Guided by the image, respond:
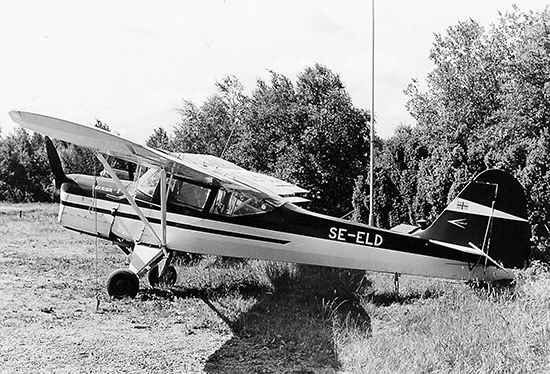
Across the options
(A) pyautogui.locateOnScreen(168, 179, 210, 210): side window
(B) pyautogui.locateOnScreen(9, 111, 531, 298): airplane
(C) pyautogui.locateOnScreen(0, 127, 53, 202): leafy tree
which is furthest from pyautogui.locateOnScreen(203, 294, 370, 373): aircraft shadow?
(C) pyautogui.locateOnScreen(0, 127, 53, 202): leafy tree

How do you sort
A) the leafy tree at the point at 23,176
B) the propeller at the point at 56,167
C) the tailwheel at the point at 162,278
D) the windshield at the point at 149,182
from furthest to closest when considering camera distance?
the leafy tree at the point at 23,176 → the propeller at the point at 56,167 → the tailwheel at the point at 162,278 → the windshield at the point at 149,182

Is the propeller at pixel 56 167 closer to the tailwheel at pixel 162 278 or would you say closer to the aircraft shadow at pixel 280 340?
the tailwheel at pixel 162 278

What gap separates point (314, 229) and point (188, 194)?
6.60 ft

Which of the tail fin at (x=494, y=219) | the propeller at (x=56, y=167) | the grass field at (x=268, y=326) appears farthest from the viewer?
the propeller at (x=56, y=167)

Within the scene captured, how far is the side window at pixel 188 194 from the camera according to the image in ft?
25.3

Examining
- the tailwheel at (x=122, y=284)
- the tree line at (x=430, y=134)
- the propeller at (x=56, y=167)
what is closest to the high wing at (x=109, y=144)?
the tailwheel at (x=122, y=284)

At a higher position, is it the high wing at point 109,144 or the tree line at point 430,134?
the tree line at point 430,134

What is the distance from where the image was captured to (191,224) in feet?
25.1

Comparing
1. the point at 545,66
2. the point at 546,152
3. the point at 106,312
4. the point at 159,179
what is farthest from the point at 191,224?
the point at 545,66

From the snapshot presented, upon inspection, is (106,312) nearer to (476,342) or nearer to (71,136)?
(71,136)

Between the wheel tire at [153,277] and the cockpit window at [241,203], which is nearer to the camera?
the cockpit window at [241,203]

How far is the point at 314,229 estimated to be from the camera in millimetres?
7277

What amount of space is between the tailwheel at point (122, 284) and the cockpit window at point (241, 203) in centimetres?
151

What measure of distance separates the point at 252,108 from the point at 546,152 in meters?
8.95
